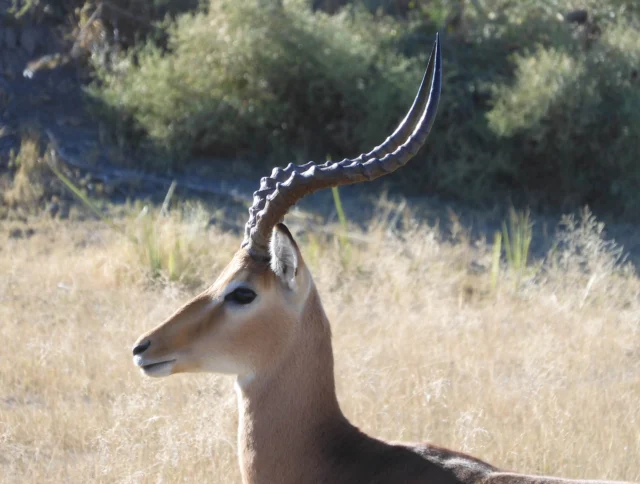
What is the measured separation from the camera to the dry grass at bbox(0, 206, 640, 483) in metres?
4.50

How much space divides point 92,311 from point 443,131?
7.22 meters

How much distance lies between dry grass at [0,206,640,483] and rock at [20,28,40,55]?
7.08 meters

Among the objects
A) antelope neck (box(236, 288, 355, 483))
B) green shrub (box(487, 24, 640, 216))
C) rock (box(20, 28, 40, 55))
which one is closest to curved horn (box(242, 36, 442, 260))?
antelope neck (box(236, 288, 355, 483))

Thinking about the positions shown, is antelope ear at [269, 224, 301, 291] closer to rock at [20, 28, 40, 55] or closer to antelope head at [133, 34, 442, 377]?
antelope head at [133, 34, 442, 377]

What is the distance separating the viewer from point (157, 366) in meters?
3.25

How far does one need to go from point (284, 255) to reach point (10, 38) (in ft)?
43.9

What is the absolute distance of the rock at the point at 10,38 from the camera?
15.1 m

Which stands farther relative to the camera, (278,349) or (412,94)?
(412,94)

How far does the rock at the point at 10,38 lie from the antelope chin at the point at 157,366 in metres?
13.2

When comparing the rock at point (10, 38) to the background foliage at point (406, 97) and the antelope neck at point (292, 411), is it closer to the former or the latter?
the background foliage at point (406, 97)

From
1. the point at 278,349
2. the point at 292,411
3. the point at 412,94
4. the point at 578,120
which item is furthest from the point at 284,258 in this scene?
the point at 578,120

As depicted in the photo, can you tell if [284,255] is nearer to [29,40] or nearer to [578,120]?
[578,120]

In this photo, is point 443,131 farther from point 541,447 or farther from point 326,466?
point 326,466

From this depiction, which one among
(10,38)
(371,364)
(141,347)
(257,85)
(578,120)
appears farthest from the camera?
(10,38)
